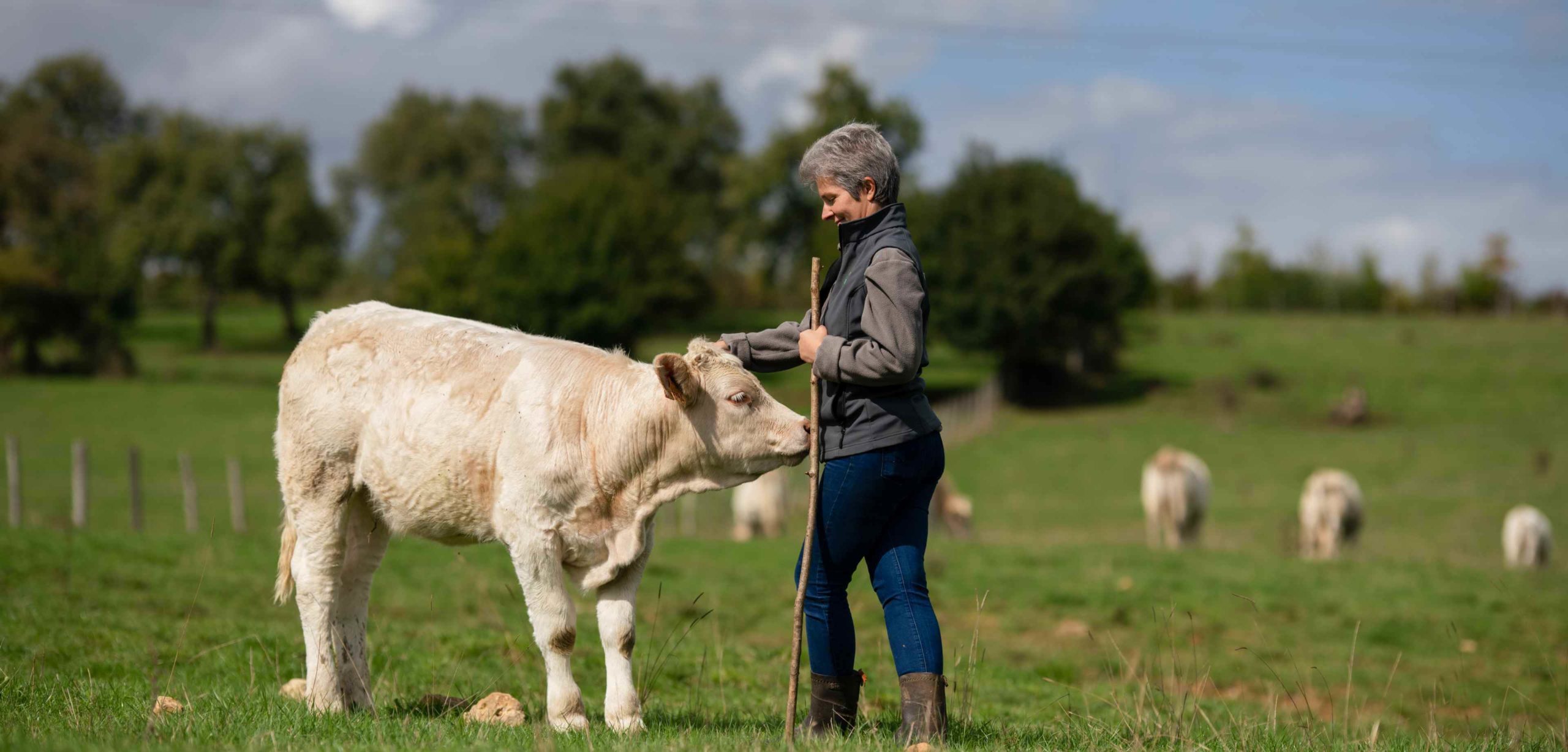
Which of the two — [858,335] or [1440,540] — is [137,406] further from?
[858,335]

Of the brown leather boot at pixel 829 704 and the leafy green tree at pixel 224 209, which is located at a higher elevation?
the leafy green tree at pixel 224 209

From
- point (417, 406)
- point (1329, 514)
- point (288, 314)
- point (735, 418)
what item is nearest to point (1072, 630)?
point (735, 418)

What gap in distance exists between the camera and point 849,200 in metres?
4.64

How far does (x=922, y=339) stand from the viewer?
4.46 m

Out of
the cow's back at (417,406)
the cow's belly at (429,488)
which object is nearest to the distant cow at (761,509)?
the cow's back at (417,406)

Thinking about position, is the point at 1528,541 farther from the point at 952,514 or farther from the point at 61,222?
the point at 61,222

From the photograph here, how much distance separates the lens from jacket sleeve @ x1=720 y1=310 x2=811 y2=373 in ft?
16.4

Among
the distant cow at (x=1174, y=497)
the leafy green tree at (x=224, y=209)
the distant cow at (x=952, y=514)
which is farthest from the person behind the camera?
the leafy green tree at (x=224, y=209)

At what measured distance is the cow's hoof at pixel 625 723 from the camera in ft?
15.8

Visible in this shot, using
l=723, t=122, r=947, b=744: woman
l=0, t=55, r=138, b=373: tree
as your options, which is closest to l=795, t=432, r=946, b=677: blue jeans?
l=723, t=122, r=947, b=744: woman

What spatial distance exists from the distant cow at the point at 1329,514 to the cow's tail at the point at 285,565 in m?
21.1

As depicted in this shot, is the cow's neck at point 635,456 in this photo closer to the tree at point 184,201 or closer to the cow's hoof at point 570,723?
the cow's hoof at point 570,723

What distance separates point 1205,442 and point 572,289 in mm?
26815

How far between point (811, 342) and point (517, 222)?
5509 centimetres
